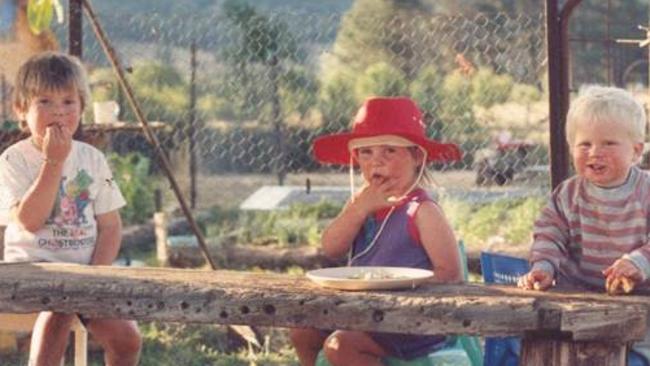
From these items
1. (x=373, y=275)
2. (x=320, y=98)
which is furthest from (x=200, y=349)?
(x=320, y=98)

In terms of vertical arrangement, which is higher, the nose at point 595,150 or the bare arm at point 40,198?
the nose at point 595,150

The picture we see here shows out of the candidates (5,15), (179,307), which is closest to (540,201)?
(5,15)

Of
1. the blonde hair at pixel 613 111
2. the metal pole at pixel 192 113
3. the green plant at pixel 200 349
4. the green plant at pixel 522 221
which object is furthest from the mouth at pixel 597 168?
the metal pole at pixel 192 113

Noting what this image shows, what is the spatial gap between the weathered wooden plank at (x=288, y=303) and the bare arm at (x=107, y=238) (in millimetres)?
676

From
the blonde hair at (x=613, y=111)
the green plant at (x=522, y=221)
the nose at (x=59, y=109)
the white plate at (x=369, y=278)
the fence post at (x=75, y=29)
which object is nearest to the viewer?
the white plate at (x=369, y=278)

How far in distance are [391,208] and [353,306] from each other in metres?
0.83

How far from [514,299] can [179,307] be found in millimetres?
793

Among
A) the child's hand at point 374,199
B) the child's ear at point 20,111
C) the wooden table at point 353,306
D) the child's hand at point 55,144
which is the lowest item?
the wooden table at point 353,306

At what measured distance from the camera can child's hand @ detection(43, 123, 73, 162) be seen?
4.43 metres

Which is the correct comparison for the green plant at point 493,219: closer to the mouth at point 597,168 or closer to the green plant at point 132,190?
the green plant at point 132,190

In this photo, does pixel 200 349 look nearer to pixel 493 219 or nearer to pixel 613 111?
pixel 613 111

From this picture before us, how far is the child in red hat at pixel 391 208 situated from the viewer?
4191 mm

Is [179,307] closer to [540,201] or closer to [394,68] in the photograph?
[540,201]

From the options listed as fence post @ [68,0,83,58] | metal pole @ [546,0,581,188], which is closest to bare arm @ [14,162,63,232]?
fence post @ [68,0,83,58]
